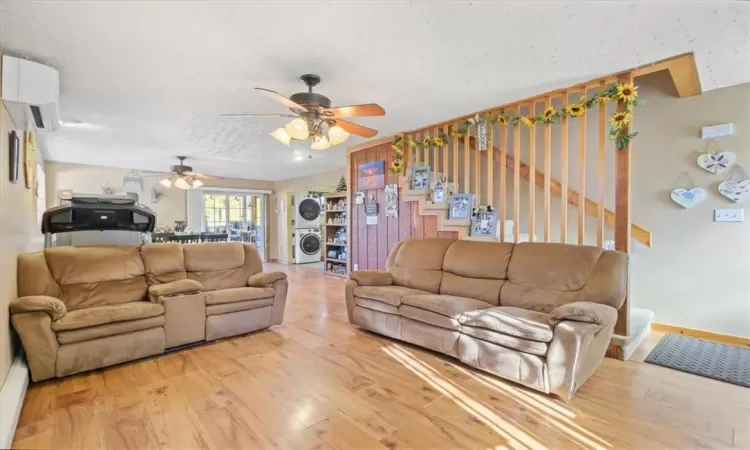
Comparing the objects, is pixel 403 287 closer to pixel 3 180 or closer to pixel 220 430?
pixel 220 430

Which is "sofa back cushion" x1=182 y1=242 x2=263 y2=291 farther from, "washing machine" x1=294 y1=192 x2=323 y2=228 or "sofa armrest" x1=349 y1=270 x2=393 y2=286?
"washing machine" x1=294 y1=192 x2=323 y2=228

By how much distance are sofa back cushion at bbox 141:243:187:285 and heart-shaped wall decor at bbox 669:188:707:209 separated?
510 centimetres

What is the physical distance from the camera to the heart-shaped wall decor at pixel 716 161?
3318 mm

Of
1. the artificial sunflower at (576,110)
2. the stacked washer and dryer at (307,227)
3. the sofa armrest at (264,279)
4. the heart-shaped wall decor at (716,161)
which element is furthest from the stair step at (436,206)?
the stacked washer and dryer at (307,227)

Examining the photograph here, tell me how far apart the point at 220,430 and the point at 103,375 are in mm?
1365

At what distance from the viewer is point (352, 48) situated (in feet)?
8.13

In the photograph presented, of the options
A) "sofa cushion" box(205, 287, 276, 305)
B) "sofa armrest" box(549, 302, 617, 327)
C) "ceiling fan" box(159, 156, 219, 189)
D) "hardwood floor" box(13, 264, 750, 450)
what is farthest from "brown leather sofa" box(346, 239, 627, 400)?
"ceiling fan" box(159, 156, 219, 189)

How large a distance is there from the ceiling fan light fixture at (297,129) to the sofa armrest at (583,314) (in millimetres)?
2283

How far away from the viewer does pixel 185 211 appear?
326 inches

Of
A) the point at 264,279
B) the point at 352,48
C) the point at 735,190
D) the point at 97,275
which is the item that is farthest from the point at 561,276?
the point at 97,275

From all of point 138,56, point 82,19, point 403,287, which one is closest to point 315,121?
point 138,56

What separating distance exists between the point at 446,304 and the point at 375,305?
2.72ft

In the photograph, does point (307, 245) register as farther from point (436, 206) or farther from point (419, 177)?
point (436, 206)

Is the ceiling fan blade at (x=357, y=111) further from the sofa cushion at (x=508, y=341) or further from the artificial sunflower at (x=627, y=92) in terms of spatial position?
the artificial sunflower at (x=627, y=92)
